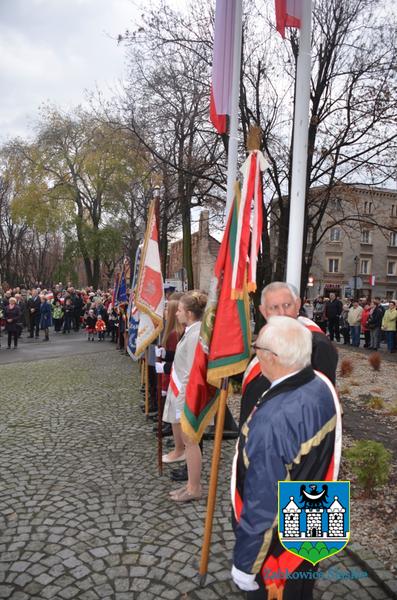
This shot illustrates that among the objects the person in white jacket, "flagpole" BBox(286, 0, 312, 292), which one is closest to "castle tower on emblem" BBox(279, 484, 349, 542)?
the person in white jacket

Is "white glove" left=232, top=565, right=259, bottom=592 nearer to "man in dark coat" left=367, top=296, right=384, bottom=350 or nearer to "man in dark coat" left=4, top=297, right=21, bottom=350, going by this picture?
"man in dark coat" left=4, top=297, right=21, bottom=350

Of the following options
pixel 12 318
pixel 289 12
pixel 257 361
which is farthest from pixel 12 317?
pixel 257 361

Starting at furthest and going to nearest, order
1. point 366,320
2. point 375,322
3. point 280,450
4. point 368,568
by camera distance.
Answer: point 366,320 < point 375,322 < point 368,568 < point 280,450

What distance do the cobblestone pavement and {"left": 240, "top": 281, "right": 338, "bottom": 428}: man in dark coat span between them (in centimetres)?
135

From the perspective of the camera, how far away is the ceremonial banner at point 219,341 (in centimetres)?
327

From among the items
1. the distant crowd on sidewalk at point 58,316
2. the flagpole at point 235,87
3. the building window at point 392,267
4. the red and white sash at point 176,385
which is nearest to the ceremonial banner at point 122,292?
the distant crowd on sidewalk at point 58,316

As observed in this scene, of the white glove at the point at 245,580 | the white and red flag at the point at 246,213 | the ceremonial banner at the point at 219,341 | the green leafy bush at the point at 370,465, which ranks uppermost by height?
the white and red flag at the point at 246,213

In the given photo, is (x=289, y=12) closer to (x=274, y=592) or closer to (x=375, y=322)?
(x=274, y=592)

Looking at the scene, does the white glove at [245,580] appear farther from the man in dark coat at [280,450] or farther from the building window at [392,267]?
the building window at [392,267]

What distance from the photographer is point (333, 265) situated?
167ft

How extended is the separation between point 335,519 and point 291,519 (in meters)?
0.26

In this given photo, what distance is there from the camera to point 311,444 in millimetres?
1899

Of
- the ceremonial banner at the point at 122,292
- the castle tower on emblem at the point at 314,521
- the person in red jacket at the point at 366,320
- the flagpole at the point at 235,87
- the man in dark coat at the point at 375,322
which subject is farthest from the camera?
the person in red jacket at the point at 366,320

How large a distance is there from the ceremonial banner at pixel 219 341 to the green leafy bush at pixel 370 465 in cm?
163
